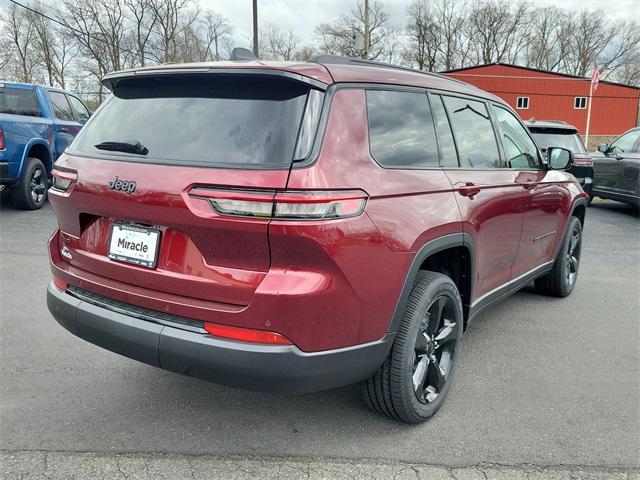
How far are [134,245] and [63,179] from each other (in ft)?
2.05

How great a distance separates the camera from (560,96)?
39656mm

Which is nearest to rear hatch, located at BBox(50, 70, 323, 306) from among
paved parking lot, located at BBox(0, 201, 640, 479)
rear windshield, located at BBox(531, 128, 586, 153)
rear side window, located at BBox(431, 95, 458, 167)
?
paved parking lot, located at BBox(0, 201, 640, 479)

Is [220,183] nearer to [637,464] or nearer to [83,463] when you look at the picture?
[83,463]

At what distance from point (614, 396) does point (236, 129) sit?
271 cm

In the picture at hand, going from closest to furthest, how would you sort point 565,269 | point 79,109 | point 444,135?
point 444,135, point 565,269, point 79,109

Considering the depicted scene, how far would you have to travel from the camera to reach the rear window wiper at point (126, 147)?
2407mm

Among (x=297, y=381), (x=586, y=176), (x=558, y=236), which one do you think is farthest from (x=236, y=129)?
(x=586, y=176)

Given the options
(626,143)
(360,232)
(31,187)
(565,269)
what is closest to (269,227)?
(360,232)

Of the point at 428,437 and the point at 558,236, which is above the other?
the point at 558,236

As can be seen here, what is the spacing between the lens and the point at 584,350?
152 inches

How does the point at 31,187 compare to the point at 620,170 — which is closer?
the point at 31,187

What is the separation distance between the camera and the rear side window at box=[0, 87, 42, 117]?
8055mm

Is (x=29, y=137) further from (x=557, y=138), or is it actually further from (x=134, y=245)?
(x=557, y=138)

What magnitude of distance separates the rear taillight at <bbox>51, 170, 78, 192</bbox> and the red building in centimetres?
4005
